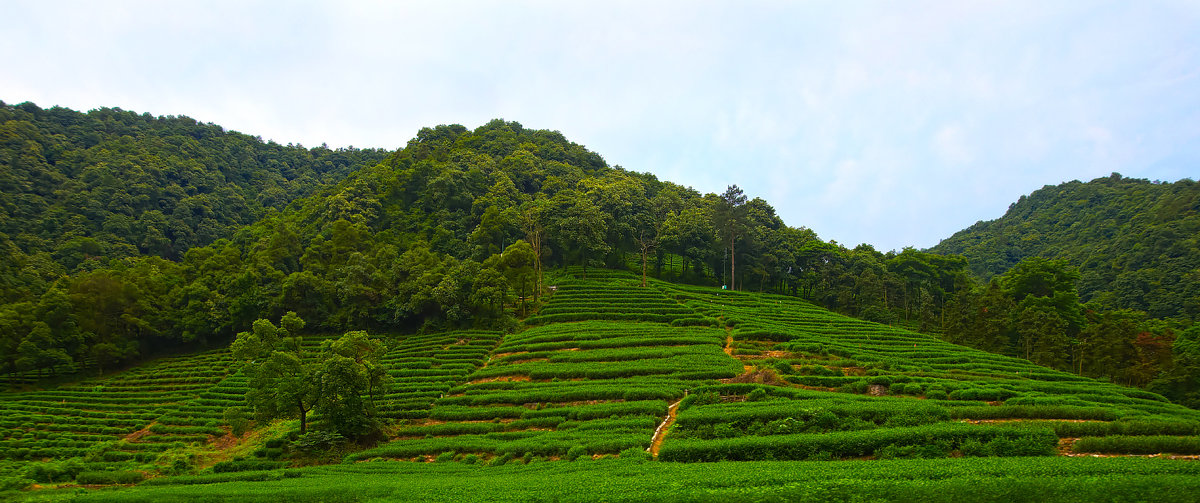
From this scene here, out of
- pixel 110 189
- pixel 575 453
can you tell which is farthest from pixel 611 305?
pixel 110 189

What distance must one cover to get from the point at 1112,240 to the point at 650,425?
100295 mm

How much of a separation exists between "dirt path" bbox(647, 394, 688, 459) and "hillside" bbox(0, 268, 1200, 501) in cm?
12

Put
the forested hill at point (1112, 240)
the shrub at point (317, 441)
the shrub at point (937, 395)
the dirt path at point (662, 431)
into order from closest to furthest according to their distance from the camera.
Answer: the dirt path at point (662, 431) → the shrub at point (317, 441) → the shrub at point (937, 395) → the forested hill at point (1112, 240)

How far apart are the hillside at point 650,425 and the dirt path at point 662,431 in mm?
117

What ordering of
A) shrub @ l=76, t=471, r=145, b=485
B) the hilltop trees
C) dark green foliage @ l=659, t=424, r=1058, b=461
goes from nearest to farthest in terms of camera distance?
dark green foliage @ l=659, t=424, r=1058, b=461 → shrub @ l=76, t=471, r=145, b=485 → the hilltop trees

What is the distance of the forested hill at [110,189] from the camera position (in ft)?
188

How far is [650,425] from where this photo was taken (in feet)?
76.1

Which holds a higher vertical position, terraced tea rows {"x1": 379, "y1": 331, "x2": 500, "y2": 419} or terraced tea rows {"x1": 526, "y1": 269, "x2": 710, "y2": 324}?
terraced tea rows {"x1": 526, "y1": 269, "x2": 710, "y2": 324}

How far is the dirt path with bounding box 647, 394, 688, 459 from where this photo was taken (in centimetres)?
2063

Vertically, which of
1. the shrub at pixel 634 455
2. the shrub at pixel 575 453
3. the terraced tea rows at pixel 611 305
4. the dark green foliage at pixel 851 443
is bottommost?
the shrub at pixel 575 453

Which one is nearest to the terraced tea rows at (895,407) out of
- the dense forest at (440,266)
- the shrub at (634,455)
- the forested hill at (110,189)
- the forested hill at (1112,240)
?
the shrub at (634,455)

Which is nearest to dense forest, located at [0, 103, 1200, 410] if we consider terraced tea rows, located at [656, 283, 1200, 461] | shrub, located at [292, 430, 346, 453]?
terraced tea rows, located at [656, 283, 1200, 461]

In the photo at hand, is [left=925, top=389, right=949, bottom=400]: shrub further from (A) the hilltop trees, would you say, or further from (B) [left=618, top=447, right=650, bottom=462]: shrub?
(A) the hilltop trees

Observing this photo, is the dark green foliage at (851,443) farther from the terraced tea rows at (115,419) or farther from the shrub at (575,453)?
the terraced tea rows at (115,419)
